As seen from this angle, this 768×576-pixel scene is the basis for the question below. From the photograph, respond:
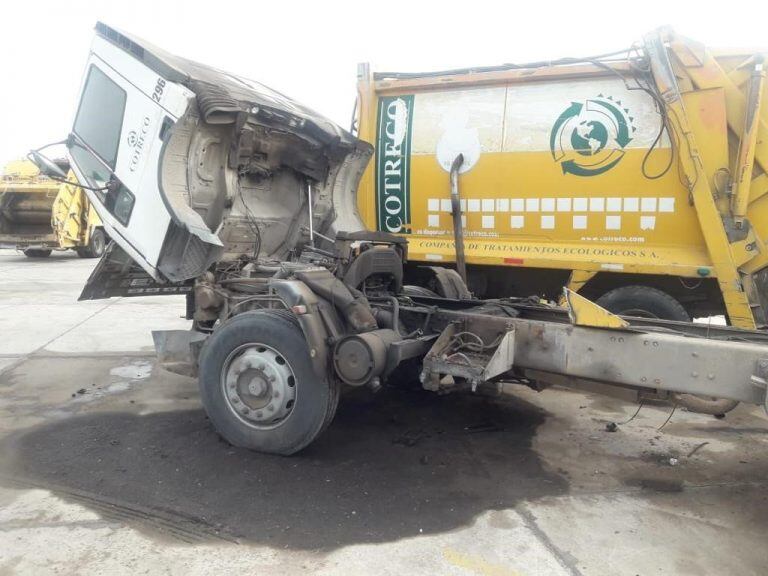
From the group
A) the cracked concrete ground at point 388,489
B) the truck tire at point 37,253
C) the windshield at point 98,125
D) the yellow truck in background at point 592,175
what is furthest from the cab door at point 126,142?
the truck tire at point 37,253

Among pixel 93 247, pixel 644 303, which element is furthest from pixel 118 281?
pixel 93 247

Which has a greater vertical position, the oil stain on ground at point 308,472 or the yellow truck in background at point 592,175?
the yellow truck in background at point 592,175

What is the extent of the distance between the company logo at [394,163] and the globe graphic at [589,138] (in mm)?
1662

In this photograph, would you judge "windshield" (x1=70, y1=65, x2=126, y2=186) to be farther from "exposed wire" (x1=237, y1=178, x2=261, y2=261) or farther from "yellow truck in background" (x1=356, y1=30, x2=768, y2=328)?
"yellow truck in background" (x1=356, y1=30, x2=768, y2=328)

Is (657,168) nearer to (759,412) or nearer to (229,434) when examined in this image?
(759,412)

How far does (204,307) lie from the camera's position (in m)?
4.54

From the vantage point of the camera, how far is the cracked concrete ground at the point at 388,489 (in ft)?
9.66

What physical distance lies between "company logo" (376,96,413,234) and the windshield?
2.74m

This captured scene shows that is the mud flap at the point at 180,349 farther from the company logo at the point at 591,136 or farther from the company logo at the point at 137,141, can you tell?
the company logo at the point at 591,136

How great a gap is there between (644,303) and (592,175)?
1246 millimetres

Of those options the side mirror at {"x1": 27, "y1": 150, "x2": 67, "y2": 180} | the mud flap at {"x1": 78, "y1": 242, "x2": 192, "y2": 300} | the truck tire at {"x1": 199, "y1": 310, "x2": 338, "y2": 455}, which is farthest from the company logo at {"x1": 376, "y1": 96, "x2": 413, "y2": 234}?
the side mirror at {"x1": 27, "y1": 150, "x2": 67, "y2": 180}

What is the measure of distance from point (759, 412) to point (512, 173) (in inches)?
118

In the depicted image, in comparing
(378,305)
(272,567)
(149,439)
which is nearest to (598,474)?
(378,305)

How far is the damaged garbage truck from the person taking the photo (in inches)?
140
